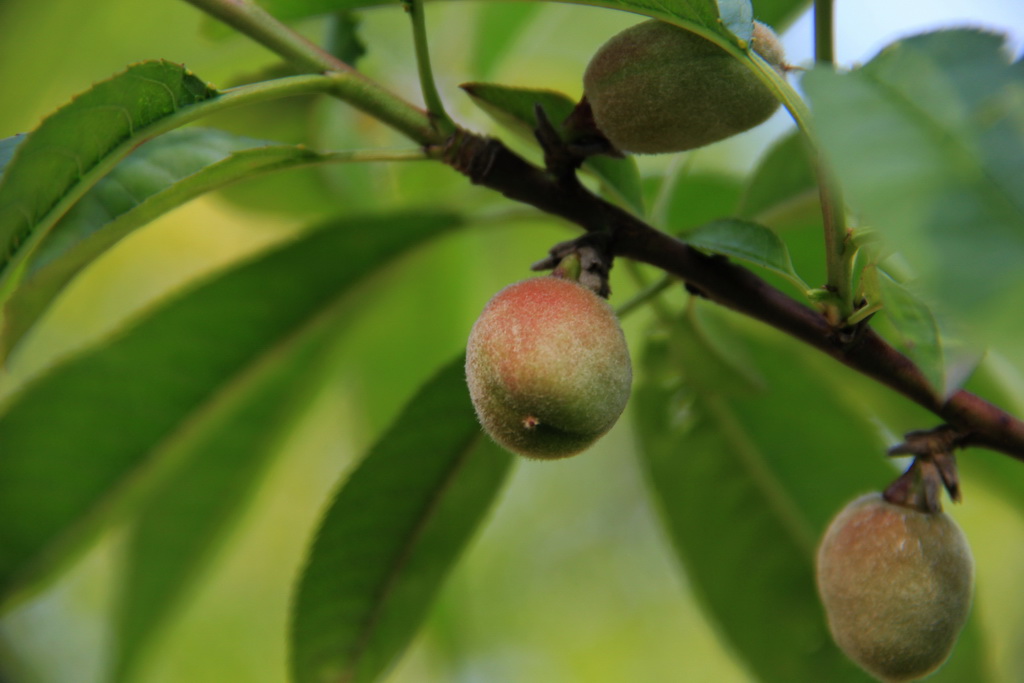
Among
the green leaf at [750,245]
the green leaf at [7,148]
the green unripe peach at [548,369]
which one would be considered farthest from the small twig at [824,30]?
the green leaf at [7,148]

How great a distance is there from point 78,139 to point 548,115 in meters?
0.46

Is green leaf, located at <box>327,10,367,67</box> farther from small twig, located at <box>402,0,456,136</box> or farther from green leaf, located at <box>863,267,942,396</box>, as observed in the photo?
green leaf, located at <box>863,267,942,396</box>

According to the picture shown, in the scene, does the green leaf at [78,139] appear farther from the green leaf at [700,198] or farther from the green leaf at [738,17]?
the green leaf at [700,198]

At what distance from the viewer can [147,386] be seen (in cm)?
144

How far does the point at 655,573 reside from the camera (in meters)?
3.98

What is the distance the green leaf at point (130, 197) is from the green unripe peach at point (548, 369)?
32 cm

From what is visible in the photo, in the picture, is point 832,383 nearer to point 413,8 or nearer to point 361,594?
point 361,594

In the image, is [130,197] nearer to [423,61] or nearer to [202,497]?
[423,61]

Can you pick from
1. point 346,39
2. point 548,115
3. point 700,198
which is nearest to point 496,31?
point 700,198

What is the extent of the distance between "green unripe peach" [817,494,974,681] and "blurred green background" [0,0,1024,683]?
54 centimetres

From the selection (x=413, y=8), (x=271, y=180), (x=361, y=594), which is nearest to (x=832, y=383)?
(x=361, y=594)

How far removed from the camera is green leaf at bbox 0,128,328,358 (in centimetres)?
98

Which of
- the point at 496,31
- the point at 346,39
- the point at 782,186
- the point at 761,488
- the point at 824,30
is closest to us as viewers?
the point at 824,30

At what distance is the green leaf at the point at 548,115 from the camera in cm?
102
